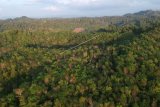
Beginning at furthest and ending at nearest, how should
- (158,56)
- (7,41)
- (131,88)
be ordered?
(7,41) < (158,56) < (131,88)

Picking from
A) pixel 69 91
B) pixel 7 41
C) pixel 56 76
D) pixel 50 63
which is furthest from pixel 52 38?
pixel 69 91

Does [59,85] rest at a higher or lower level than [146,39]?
lower

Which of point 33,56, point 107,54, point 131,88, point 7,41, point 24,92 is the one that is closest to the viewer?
point 131,88

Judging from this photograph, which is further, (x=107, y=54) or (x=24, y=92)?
(x=107, y=54)

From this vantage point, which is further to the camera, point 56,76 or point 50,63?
point 50,63

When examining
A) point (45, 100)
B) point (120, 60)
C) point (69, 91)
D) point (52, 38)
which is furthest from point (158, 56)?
point (52, 38)

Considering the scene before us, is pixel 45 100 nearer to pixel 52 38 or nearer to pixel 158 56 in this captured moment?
pixel 158 56

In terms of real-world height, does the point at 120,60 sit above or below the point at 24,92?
above

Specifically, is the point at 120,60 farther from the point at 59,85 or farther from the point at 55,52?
the point at 55,52

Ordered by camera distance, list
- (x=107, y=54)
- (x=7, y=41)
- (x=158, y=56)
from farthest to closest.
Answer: (x=7, y=41)
(x=107, y=54)
(x=158, y=56)
